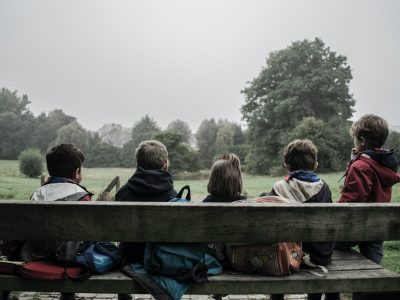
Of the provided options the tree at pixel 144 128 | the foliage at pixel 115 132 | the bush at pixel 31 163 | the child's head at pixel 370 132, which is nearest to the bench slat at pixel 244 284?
the child's head at pixel 370 132

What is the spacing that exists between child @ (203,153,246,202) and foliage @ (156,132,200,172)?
4271cm

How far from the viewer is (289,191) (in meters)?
2.90

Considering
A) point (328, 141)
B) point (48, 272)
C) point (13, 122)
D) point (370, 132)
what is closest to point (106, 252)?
point (48, 272)

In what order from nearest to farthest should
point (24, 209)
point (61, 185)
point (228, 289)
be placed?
point (24, 209) < point (228, 289) < point (61, 185)

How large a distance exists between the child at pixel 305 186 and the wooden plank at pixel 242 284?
280 millimetres

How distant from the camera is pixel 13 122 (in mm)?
13078

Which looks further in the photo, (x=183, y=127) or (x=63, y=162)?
(x=183, y=127)

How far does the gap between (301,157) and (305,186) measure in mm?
324

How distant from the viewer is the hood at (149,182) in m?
2.78

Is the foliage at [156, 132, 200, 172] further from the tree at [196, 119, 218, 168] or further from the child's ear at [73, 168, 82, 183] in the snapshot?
the child's ear at [73, 168, 82, 183]

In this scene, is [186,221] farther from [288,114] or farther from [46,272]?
[288,114]

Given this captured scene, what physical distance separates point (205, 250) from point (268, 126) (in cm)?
4384

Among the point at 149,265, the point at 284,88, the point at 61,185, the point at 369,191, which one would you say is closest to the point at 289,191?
the point at 369,191

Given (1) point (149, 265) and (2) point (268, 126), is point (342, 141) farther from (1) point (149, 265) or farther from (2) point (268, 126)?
(1) point (149, 265)
